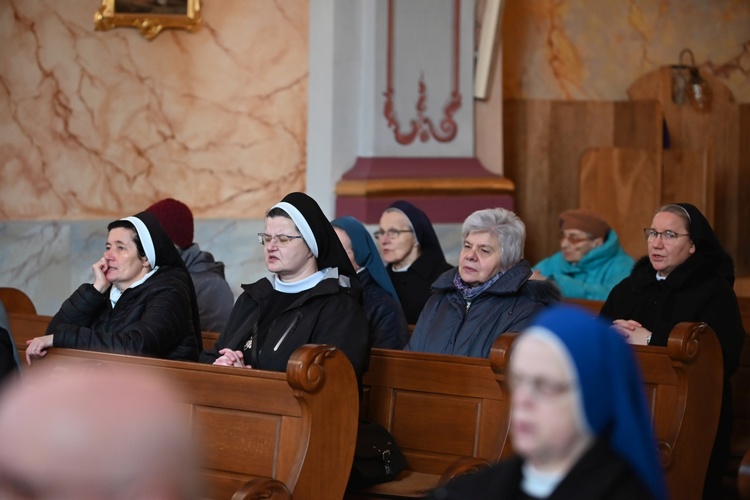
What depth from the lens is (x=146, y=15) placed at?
8297mm

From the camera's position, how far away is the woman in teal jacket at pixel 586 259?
7.23m

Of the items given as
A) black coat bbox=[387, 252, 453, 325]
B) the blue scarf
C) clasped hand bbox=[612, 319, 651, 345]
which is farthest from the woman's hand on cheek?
clasped hand bbox=[612, 319, 651, 345]

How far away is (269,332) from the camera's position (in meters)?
4.44

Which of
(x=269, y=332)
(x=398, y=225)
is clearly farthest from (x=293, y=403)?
(x=398, y=225)

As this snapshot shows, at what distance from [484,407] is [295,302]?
2.75 feet

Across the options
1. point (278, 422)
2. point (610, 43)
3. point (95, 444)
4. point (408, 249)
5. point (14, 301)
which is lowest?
point (278, 422)

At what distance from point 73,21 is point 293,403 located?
5304 millimetres

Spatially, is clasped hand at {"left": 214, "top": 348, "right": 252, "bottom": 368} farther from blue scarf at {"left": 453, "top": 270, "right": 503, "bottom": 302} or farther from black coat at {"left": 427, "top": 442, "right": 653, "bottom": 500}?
black coat at {"left": 427, "top": 442, "right": 653, "bottom": 500}

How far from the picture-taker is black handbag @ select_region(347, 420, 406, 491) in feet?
13.9

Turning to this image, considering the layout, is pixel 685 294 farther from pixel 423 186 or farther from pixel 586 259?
pixel 423 186

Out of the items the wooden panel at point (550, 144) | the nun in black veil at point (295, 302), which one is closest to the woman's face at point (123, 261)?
the nun in black veil at point (295, 302)

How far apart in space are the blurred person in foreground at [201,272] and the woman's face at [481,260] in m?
1.70

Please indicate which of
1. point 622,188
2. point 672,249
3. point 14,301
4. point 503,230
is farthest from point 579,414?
point 622,188

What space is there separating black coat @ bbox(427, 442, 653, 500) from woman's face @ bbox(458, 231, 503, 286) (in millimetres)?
2629
